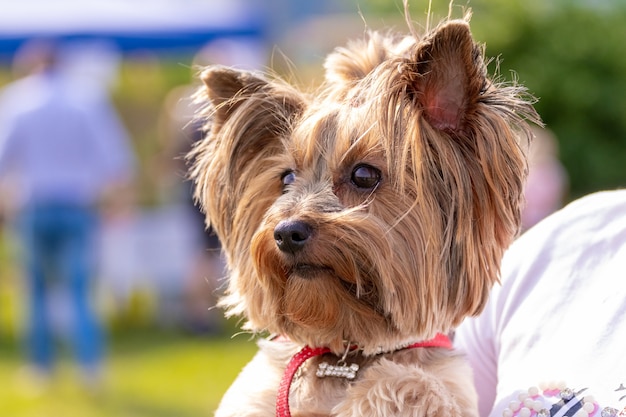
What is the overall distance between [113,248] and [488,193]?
9.01 m

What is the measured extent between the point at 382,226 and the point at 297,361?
42 cm

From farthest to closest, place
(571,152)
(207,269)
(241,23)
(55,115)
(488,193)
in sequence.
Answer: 1. (571,152)
2. (241,23)
3. (207,269)
4. (55,115)
5. (488,193)

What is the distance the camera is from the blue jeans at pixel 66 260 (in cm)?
792

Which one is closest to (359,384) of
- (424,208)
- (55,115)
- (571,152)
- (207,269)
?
(424,208)

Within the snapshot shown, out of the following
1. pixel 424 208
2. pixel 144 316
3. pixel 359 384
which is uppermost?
pixel 424 208

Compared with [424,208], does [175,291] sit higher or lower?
lower

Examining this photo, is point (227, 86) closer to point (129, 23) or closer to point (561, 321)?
point (561, 321)

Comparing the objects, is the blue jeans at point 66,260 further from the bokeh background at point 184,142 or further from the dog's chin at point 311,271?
the dog's chin at point 311,271

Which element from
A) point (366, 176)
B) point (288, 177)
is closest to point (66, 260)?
point (288, 177)

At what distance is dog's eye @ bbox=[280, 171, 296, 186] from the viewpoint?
2.66 metres

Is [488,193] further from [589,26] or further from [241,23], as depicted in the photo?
[589,26]

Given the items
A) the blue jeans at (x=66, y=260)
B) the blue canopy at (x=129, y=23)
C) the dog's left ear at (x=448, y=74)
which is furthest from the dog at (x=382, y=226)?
the blue canopy at (x=129, y=23)

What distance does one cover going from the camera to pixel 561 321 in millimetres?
2287

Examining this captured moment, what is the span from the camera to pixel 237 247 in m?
2.76
